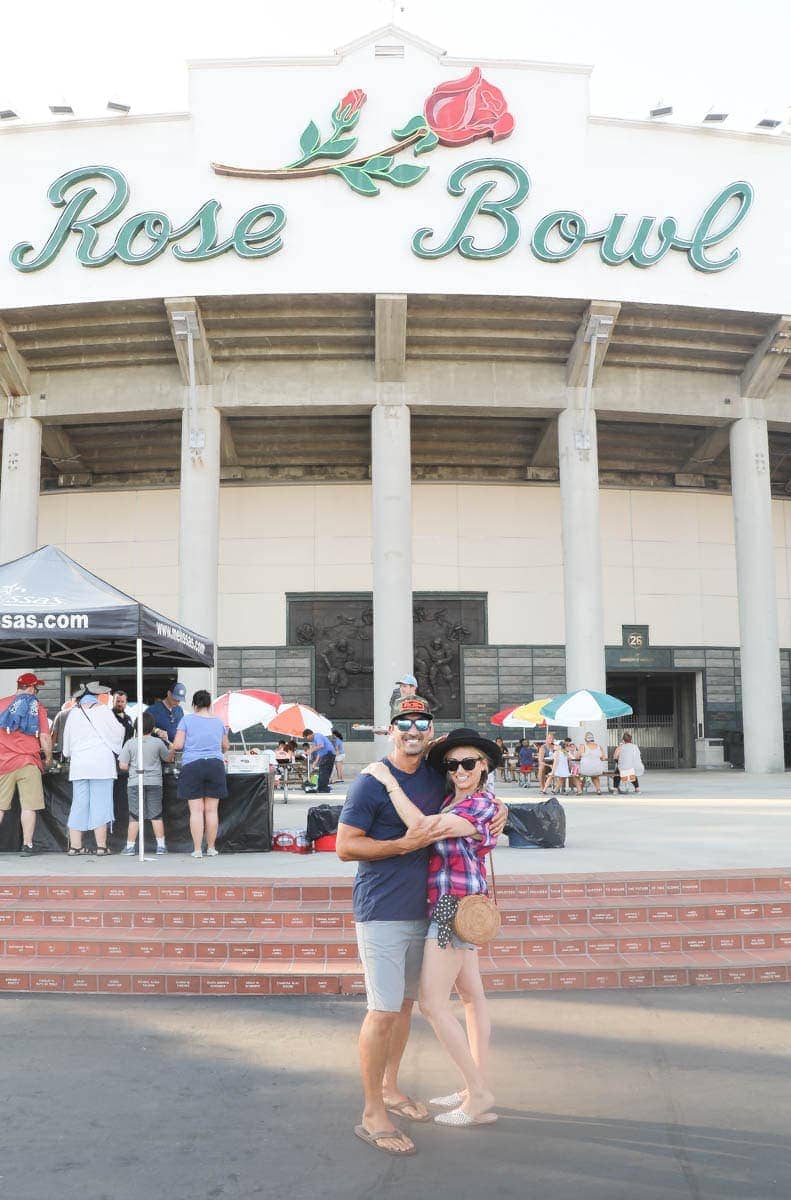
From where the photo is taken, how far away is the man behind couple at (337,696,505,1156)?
3955mm

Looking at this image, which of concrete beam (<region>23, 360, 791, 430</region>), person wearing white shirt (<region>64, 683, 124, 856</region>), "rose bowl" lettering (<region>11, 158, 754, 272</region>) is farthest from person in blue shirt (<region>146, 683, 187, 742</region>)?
"rose bowl" lettering (<region>11, 158, 754, 272</region>)

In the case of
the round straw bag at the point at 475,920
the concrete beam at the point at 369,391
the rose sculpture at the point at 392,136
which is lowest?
the round straw bag at the point at 475,920

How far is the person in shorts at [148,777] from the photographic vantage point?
10.1 metres

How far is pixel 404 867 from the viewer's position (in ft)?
13.3

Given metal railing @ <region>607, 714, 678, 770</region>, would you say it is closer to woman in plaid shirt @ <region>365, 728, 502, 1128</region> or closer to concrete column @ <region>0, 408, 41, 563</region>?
concrete column @ <region>0, 408, 41, 563</region>

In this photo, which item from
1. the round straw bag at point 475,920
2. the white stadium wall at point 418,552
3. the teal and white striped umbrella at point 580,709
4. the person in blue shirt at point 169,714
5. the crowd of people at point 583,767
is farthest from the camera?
the white stadium wall at point 418,552

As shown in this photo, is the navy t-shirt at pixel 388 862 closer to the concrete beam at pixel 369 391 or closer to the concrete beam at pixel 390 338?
the concrete beam at pixel 390 338

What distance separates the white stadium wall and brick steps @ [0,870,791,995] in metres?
20.6

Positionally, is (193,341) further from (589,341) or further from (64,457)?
(589,341)

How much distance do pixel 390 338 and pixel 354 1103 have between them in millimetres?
20735

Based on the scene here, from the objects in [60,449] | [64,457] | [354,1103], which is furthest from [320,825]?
[64,457]

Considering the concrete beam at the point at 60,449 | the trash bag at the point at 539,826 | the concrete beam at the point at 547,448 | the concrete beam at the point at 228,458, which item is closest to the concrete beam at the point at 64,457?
the concrete beam at the point at 60,449

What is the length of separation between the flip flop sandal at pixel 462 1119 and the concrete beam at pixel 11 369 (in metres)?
23.2

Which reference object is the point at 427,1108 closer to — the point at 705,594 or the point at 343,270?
the point at 343,270
